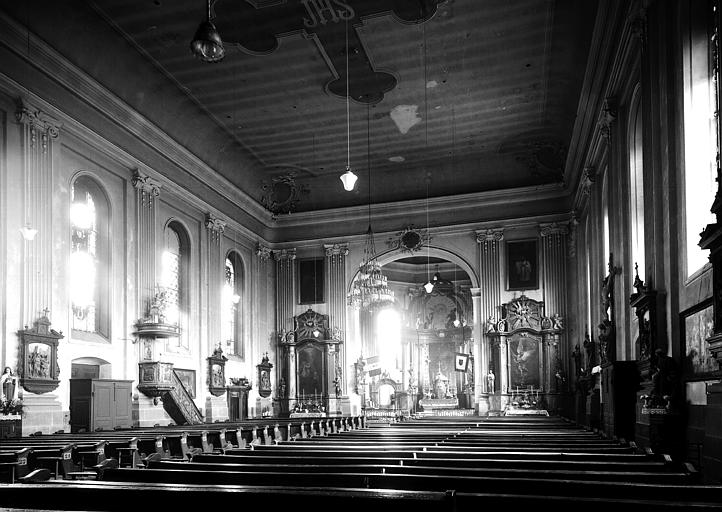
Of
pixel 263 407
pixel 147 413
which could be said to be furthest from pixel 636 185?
pixel 263 407

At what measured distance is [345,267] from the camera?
24062 millimetres

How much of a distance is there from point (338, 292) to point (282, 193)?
3.97 meters

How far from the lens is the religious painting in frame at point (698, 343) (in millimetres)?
7312

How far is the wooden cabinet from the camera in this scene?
46.9 ft

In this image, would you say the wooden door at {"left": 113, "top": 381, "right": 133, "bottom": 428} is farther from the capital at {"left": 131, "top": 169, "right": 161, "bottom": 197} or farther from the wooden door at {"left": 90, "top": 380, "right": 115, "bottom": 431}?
the capital at {"left": 131, "top": 169, "right": 161, "bottom": 197}

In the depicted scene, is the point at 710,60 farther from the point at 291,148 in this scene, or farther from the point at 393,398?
the point at 393,398

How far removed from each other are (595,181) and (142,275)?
11.2 m

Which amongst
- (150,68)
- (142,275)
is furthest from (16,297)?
(150,68)

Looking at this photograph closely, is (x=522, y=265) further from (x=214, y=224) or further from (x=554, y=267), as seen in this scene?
(x=214, y=224)

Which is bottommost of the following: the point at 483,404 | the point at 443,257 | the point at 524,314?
the point at 483,404

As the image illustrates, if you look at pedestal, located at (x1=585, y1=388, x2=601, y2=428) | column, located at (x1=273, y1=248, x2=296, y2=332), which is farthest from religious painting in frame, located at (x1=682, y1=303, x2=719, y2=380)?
column, located at (x1=273, y1=248, x2=296, y2=332)

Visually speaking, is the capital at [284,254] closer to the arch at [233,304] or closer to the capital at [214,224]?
the arch at [233,304]

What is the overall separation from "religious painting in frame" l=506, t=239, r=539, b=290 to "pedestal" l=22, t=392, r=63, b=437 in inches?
549

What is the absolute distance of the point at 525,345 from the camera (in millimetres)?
21750
